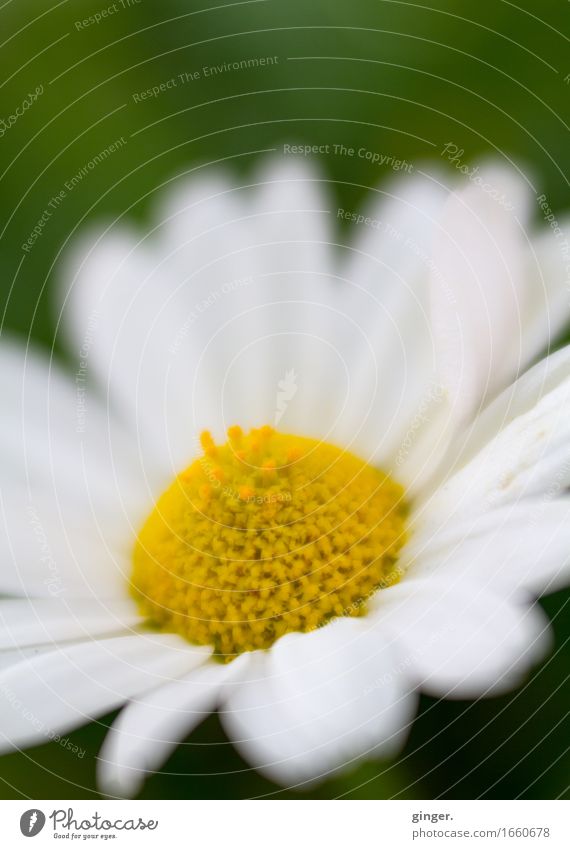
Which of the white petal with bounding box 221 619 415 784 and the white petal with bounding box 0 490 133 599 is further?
the white petal with bounding box 0 490 133 599

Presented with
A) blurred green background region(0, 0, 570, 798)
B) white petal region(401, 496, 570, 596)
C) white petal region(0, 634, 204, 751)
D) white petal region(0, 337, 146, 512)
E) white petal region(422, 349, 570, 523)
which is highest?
blurred green background region(0, 0, 570, 798)

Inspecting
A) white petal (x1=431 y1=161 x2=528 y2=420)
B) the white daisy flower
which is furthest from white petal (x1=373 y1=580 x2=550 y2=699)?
white petal (x1=431 y1=161 x2=528 y2=420)

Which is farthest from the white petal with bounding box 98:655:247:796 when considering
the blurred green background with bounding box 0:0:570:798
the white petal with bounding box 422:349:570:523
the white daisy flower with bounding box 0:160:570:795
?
the blurred green background with bounding box 0:0:570:798

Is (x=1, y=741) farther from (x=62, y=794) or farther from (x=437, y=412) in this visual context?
(x=437, y=412)

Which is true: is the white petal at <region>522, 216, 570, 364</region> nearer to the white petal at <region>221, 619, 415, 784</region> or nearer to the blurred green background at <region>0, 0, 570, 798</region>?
the blurred green background at <region>0, 0, 570, 798</region>

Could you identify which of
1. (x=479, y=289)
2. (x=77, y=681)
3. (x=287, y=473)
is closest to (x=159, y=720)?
(x=77, y=681)

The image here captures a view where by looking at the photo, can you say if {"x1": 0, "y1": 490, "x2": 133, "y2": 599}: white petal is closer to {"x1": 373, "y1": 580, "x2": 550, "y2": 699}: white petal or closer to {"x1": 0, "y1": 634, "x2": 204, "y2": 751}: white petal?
{"x1": 0, "y1": 634, "x2": 204, "y2": 751}: white petal

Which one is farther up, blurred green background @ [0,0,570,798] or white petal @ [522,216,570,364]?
blurred green background @ [0,0,570,798]
